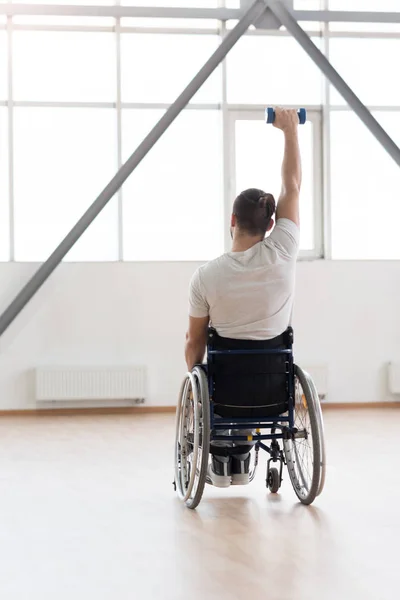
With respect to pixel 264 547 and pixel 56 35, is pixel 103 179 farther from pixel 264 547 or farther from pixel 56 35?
pixel 264 547

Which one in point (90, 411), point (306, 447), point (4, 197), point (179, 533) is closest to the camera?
point (179, 533)

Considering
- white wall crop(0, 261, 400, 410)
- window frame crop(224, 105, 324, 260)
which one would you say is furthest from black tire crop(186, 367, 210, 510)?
window frame crop(224, 105, 324, 260)

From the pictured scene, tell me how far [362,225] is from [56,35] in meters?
3.11

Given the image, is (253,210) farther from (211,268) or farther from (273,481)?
(273,481)

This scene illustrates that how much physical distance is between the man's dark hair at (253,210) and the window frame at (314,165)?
413cm

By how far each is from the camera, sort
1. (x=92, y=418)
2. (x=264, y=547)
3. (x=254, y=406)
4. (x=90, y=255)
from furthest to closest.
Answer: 1. (x=90, y=255)
2. (x=92, y=418)
3. (x=254, y=406)
4. (x=264, y=547)

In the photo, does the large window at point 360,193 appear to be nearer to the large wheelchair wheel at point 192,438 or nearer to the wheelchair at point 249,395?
the large wheelchair wheel at point 192,438

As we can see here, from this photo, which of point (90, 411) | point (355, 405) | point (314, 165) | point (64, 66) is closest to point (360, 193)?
point (314, 165)

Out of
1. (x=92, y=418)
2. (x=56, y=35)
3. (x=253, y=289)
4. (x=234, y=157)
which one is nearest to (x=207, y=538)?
(x=253, y=289)

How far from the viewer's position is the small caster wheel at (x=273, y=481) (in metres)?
3.89

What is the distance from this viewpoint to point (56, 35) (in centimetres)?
756

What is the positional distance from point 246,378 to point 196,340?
0.94ft

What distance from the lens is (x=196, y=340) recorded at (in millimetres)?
3582

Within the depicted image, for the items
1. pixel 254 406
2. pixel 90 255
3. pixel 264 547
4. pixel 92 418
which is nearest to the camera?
pixel 264 547
